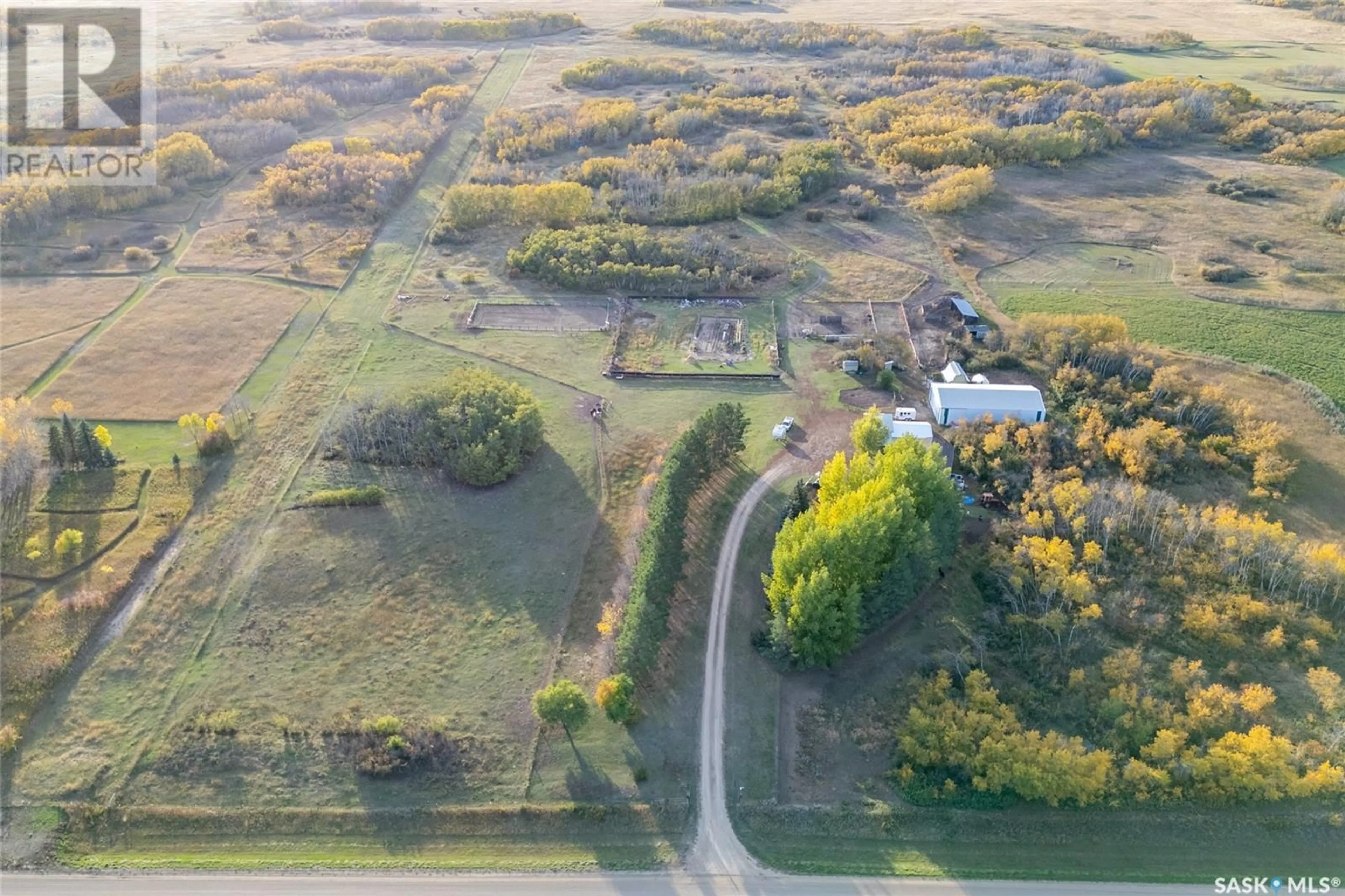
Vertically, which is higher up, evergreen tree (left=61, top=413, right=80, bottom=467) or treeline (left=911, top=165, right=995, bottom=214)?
treeline (left=911, top=165, right=995, bottom=214)

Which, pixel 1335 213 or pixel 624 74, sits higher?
pixel 624 74

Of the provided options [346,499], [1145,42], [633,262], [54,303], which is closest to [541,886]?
[346,499]

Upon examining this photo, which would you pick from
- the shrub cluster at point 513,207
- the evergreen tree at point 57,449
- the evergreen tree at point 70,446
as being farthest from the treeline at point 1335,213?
the evergreen tree at point 57,449

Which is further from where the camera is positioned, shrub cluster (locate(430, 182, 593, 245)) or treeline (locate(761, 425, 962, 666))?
shrub cluster (locate(430, 182, 593, 245))

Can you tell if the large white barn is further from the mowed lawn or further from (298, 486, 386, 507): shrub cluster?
(298, 486, 386, 507): shrub cluster

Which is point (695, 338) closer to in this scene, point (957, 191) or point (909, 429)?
point (909, 429)

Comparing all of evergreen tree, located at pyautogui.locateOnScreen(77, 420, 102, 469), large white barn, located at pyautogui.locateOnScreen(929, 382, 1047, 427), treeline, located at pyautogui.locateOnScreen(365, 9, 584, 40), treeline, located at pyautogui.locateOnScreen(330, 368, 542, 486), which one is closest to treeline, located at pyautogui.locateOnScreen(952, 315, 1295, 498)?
large white barn, located at pyautogui.locateOnScreen(929, 382, 1047, 427)
